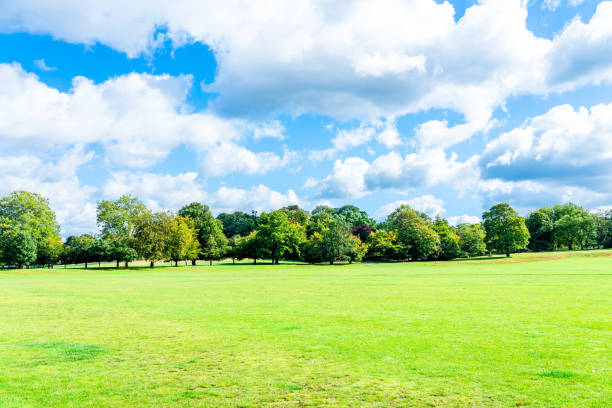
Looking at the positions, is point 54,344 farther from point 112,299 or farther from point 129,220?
point 129,220

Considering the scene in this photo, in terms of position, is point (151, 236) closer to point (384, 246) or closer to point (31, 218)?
point (31, 218)

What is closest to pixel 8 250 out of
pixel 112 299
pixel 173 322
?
pixel 112 299

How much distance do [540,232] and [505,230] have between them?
44315 millimetres

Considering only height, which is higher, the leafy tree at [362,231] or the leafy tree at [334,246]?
the leafy tree at [362,231]

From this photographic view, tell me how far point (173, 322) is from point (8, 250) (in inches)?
3358

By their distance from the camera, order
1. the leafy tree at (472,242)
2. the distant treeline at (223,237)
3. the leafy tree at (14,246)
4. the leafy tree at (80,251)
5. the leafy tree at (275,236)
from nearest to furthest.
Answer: the leafy tree at (14,246) → the distant treeline at (223,237) → the leafy tree at (275,236) → the leafy tree at (472,242) → the leafy tree at (80,251)

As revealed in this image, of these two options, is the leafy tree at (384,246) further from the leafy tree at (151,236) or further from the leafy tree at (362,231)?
the leafy tree at (151,236)

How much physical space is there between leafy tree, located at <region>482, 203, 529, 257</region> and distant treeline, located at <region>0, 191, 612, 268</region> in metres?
0.23

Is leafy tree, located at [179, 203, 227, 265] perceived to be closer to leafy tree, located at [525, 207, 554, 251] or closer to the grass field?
the grass field

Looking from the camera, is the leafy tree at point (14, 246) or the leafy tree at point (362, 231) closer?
the leafy tree at point (14, 246)

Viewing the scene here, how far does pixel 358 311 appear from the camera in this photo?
18.0 meters

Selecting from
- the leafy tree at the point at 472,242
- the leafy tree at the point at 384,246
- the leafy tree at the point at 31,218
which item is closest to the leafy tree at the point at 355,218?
the leafy tree at the point at 384,246

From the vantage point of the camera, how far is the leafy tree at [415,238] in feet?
342

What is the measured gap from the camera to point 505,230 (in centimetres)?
10338
